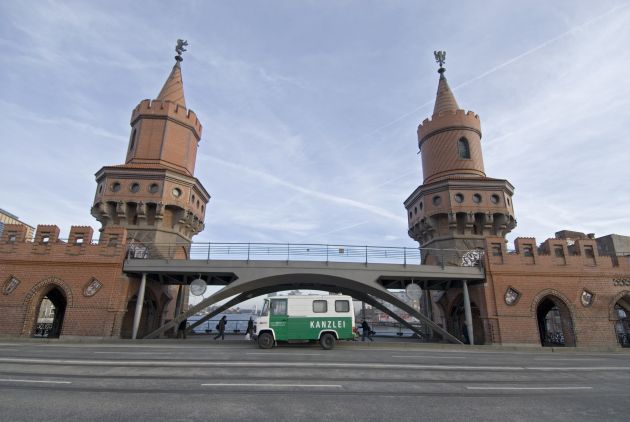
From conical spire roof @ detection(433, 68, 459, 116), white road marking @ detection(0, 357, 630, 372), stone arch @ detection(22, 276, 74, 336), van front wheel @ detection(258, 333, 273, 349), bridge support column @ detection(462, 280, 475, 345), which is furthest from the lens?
conical spire roof @ detection(433, 68, 459, 116)

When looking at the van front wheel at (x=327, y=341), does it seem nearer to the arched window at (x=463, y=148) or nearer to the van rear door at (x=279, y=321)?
the van rear door at (x=279, y=321)

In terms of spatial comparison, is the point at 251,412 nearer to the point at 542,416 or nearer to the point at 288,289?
the point at 542,416

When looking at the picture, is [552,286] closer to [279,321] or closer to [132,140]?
[279,321]

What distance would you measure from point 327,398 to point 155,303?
21.0m

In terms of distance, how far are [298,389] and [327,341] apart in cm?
864

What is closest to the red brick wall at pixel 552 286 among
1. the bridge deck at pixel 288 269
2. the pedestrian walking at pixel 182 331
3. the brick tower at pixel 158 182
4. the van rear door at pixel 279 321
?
the bridge deck at pixel 288 269

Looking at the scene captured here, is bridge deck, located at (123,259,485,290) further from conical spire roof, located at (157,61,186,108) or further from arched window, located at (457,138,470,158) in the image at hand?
conical spire roof, located at (157,61,186,108)

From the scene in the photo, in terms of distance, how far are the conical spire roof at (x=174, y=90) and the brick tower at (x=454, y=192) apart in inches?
846

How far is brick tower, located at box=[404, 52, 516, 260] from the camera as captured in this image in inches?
998

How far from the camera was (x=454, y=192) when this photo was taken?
25.7 metres

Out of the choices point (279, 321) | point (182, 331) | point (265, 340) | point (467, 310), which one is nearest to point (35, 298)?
point (182, 331)

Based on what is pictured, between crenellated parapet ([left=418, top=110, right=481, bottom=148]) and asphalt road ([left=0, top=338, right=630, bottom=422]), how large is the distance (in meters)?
21.1

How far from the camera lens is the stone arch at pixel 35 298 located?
763 inches

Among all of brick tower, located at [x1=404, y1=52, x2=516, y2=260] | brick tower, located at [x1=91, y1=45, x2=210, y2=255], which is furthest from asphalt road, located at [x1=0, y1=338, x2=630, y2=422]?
brick tower, located at [x1=404, y1=52, x2=516, y2=260]
